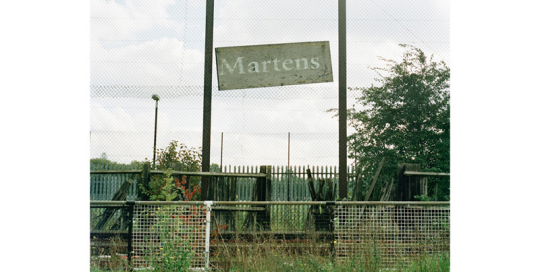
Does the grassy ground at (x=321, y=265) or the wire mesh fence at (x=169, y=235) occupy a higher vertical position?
the wire mesh fence at (x=169, y=235)

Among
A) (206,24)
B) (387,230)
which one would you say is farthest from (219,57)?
(387,230)

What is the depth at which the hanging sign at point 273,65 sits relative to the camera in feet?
15.8

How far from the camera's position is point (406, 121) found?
602 cm

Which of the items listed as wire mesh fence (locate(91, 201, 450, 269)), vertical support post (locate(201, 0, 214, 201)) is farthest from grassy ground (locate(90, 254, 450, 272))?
vertical support post (locate(201, 0, 214, 201))

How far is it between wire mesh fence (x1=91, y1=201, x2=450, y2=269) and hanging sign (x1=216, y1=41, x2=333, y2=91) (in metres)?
1.66

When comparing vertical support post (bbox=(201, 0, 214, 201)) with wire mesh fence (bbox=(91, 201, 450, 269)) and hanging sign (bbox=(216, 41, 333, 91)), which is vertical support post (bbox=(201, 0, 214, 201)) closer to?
hanging sign (bbox=(216, 41, 333, 91))

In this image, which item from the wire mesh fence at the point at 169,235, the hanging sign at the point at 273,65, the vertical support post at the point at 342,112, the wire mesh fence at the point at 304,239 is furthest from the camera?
the vertical support post at the point at 342,112

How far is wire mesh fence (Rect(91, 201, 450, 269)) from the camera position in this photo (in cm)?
394

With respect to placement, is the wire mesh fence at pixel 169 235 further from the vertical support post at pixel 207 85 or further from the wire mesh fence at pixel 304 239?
the vertical support post at pixel 207 85

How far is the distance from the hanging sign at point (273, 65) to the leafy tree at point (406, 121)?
5.87ft

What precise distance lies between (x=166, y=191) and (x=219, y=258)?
1104mm

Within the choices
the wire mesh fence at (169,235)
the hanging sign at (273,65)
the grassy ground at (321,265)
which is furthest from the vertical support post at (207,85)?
the grassy ground at (321,265)

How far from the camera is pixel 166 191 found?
4.64m

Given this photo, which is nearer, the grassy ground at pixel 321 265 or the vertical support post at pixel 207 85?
the grassy ground at pixel 321 265
